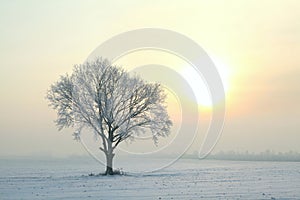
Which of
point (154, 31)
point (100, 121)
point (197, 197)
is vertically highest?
point (154, 31)

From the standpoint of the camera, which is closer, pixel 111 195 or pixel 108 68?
pixel 111 195

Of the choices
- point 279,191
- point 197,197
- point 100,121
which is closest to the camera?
point 197,197

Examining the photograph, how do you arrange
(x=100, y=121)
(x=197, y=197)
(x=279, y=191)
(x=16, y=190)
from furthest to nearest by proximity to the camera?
(x=100, y=121), (x=16, y=190), (x=279, y=191), (x=197, y=197)

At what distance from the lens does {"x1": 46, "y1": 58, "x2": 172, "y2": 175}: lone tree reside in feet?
156

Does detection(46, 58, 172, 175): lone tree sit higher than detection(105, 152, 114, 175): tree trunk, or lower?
higher

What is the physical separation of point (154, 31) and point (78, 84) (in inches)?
401

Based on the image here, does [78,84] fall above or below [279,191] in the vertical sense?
above

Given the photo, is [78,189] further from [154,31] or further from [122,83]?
[154,31]

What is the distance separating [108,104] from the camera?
47750 millimetres

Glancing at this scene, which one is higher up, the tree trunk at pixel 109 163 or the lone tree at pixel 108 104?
the lone tree at pixel 108 104

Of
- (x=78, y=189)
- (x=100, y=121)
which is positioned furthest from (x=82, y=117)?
(x=78, y=189)

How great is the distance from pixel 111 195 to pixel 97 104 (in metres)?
23.3

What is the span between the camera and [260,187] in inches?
1150

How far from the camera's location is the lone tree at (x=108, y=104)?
47594 millimetres
